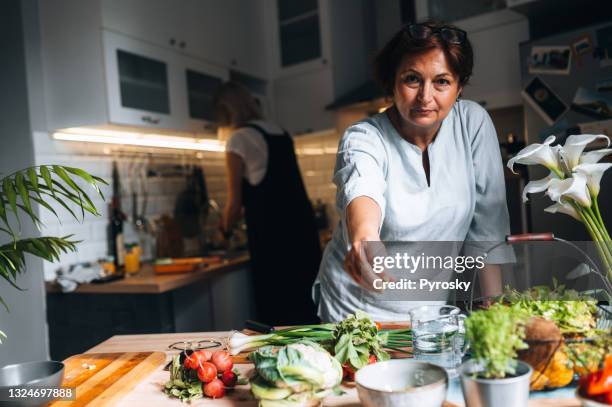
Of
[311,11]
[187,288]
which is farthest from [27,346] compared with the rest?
[311,11]

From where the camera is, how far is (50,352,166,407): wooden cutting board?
1.06 m

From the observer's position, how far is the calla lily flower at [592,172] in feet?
3.29

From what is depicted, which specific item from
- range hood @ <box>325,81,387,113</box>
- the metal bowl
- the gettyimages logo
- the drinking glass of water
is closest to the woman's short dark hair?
the gettyimages logo

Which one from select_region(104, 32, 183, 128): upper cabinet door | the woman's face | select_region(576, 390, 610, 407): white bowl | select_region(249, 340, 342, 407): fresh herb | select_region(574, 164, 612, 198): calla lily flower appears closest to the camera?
select_region(576, 390, 610, 407): white bowl

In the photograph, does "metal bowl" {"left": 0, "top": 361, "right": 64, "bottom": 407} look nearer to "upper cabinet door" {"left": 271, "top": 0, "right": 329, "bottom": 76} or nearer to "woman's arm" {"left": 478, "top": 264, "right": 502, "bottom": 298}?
"woman's arm" {"left": 478, "top": 264, "right": 502, "bottom": 298}

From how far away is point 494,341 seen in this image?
0.79 meters

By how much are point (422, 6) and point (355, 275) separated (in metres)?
2.58

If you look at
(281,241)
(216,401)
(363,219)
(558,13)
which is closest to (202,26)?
(281,241)

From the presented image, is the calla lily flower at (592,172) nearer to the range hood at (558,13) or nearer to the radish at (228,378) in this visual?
the radish at (228,378)

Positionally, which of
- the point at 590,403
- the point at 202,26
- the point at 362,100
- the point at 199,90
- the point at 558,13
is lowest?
the point at 590,403

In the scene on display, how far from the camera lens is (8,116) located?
260 centimetres

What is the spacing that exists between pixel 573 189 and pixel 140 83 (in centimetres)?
228

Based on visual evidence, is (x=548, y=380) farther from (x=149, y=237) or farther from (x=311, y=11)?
(x=311, y=11)

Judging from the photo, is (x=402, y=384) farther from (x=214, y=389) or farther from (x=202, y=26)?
(x=202, y=26)
